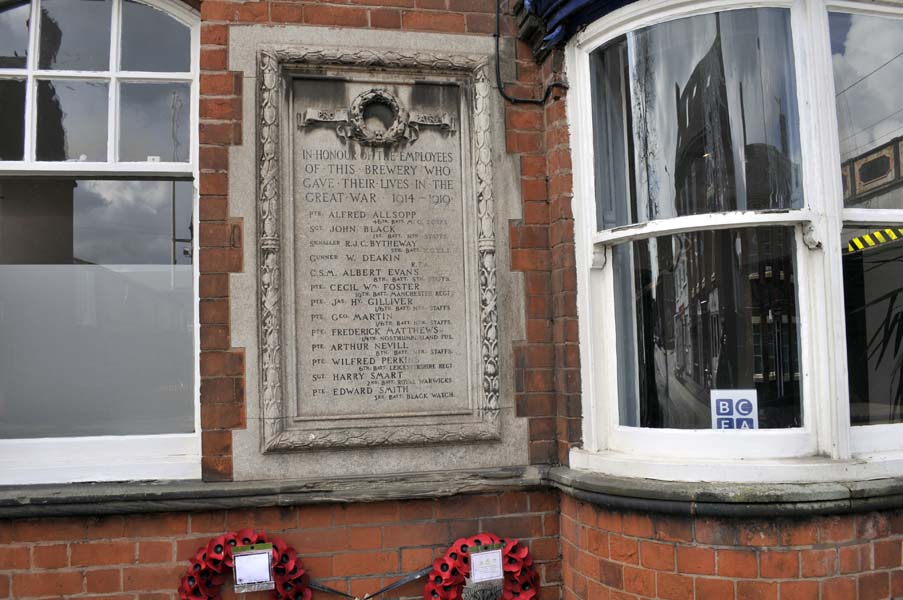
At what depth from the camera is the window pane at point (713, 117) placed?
2898 millimetres

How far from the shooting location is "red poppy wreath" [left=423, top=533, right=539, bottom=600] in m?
3.16

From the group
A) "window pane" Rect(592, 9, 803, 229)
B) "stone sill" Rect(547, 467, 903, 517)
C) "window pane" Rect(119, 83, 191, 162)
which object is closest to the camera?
"stone sill" Rect(547, 467, 903, 517)

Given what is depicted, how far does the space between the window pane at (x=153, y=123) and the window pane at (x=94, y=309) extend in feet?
0.47

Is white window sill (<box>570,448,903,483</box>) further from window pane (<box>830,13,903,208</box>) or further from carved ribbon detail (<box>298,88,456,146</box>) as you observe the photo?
carved ribbon detail (<box>298,88,456,146</box>)

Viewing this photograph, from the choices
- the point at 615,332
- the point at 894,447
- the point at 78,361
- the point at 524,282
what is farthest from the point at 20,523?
the point at 894,447

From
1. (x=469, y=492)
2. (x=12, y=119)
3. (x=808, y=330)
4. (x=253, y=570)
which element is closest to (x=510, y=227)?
(x=469, y=492)

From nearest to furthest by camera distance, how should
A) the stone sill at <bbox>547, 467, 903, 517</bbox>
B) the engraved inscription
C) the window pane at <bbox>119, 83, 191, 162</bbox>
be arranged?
the stone sill at <bbox>547, 467, 903, 517</bbox>
the engraved inscription
the window pane at <bbox>119, 83, 191, 162</bbox>

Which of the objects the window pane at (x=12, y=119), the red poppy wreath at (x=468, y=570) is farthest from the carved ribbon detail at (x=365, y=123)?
the red poppy wreath at (x=468, y=570)

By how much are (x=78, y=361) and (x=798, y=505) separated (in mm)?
3187

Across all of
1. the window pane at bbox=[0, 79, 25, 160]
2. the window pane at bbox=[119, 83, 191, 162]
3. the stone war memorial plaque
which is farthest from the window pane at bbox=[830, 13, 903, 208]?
the window pane at bbox=[0, 79, 25, 160]

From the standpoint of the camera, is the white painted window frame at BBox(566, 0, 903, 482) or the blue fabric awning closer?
the white painted window frame at BBox(566, 0, 903, 482)

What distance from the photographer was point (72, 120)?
130 inches

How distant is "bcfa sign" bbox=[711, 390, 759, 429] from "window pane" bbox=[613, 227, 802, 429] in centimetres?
2

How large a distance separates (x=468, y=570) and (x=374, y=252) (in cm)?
153
